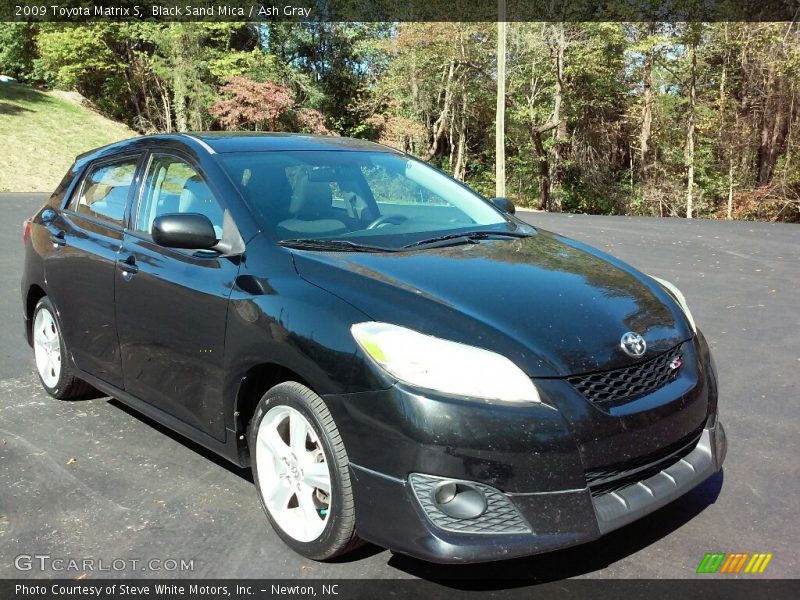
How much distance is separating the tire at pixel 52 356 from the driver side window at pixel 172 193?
1226 millimetres

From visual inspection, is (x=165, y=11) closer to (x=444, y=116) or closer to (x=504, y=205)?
(x=444, y=116)

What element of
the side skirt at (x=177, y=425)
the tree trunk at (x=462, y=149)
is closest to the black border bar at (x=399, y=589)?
the side skirt at (x=177, y=425)

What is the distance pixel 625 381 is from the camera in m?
2.72

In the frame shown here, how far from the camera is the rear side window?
4.20m

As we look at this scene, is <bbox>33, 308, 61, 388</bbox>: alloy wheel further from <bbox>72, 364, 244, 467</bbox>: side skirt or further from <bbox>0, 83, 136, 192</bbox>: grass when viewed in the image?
<bbox>0, 83, 136, 192</bbox>: grass

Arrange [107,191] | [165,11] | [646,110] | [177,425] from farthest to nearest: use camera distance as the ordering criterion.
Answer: [165,11]
[646,110]
[107,191]
[177,425]

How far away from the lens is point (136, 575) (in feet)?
9.63

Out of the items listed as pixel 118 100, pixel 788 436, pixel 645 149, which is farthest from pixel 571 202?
pixel 788 436

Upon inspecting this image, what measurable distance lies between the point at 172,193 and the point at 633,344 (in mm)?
2463

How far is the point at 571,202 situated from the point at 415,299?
36.3 metres

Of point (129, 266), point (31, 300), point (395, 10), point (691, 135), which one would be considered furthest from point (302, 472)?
point (395, 10)

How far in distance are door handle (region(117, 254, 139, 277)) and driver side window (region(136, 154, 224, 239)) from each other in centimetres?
17

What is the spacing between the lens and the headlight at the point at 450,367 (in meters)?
2.53

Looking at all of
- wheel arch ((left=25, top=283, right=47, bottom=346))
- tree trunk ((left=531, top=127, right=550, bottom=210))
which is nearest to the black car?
wheel arch ((left=25, top=283, right=47, bottom=346))
